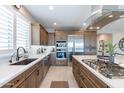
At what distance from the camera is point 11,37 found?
4211mm

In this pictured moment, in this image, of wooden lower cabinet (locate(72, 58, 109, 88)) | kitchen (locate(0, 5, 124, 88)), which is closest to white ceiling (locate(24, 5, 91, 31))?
kitchen (locate(0, 5, 124, 88))

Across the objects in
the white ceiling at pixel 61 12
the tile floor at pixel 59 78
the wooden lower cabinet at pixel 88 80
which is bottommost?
the tile floor at pixel 59 78

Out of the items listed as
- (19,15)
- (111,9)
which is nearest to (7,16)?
(19,15)

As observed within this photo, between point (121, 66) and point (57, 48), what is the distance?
7464 millimetres

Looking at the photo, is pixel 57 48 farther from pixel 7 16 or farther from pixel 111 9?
pixel 111 9

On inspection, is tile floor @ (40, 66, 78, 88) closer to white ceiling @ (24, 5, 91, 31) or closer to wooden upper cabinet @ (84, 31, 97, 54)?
white ceiling @ (24, 5, 91, 31)

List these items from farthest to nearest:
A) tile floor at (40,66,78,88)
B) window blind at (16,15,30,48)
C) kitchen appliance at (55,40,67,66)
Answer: kitchen appliance at (55,40,67,66)
tile floor at (40,66,78,88)
window blind at (16,15,30,48)

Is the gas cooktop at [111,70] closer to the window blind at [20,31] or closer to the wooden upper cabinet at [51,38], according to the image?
the window blind at [20,31]

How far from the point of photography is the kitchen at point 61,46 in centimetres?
244

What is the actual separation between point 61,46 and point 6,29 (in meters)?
6.29

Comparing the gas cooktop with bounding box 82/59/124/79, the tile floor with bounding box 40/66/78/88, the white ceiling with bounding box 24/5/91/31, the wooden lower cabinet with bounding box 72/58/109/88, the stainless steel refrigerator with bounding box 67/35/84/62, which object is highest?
the white ceiling with bounding box 24/5/91/31

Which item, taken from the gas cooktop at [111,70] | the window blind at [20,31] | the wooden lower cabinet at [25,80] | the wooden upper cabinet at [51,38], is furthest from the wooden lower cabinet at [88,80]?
the wooden upper cabinet at [51,38]

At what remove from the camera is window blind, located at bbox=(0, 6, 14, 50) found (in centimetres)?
356

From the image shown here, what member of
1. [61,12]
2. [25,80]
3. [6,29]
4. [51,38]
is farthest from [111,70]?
[51,38]
